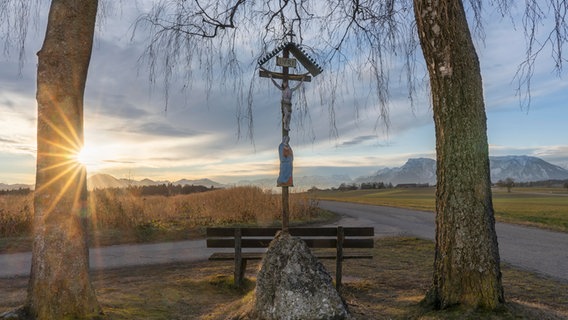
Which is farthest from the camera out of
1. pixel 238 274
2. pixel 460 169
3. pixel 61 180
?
pixel 238 274

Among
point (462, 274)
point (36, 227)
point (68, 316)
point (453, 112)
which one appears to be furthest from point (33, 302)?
point (453, 112)

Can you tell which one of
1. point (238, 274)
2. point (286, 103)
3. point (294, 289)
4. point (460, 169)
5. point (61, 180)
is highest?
point (286, 103)

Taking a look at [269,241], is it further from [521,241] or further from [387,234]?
[521,241]

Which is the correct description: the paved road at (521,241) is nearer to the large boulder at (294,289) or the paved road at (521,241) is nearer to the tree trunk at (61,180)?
the large boulder at (294,289)

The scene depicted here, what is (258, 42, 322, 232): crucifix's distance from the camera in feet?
18.2

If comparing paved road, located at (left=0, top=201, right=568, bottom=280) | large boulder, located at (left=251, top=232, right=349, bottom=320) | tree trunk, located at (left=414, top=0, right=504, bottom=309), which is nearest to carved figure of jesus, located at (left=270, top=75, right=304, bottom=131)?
large boulder, located at (left=251, top=232, right=349, bottom=320)

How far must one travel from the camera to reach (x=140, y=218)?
18.2 meters

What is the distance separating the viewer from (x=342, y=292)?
7.70 m

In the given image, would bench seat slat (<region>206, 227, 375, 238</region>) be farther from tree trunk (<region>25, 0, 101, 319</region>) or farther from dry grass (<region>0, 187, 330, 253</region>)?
dry grass (<region>0, 187, 330, 253</region>)

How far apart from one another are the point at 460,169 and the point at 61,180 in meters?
4.66

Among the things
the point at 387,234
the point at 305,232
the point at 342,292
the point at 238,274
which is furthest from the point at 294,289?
the point at 387,234

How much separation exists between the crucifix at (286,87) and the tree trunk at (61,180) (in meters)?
2.34

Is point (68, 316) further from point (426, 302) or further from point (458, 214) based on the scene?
point (458, 214)

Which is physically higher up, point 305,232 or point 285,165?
point 285,165
